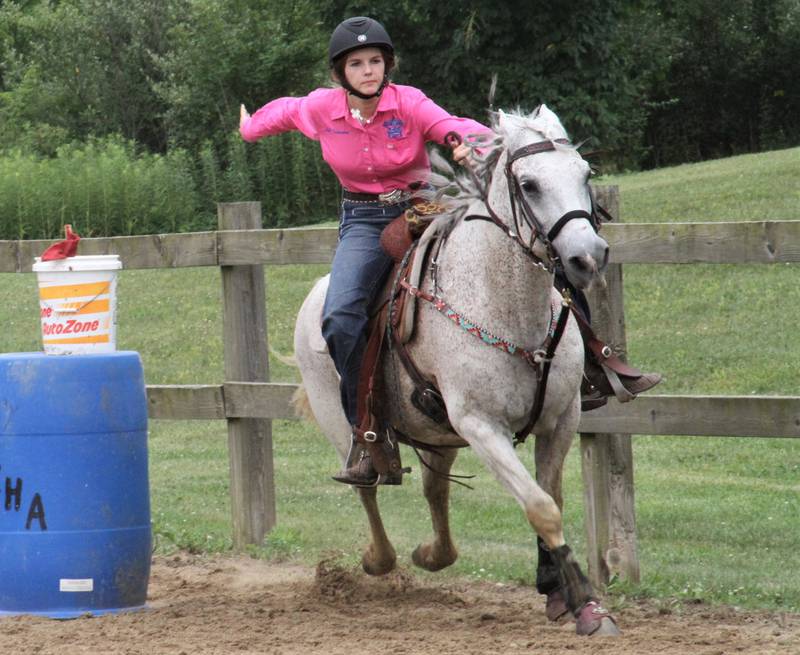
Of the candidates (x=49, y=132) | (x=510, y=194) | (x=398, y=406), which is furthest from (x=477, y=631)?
(x=49, y=132)

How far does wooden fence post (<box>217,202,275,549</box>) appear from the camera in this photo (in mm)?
8125

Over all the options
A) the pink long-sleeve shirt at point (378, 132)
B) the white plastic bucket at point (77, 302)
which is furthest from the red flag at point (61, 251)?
the pink long-sleeve shirt at point (378, 132)

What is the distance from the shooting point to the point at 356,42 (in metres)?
5.96

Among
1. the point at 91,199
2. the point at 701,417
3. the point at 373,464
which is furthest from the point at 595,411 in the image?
the point at 91,199

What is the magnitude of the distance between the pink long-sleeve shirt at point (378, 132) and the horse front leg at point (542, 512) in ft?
4.36

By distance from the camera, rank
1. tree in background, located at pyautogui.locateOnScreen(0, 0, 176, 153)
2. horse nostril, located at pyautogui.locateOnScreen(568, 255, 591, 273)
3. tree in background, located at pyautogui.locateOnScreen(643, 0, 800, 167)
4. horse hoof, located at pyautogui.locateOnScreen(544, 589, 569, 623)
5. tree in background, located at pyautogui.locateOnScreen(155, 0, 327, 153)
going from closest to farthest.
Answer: horse nostril, located at pyautogui.locateOnScreen(568, 255, 591, 273) → horse hoof, located at pyautogui.locateOnScreen(544, 589, 569, 623) → tree in background, located at pyautogui.locateOnScreen(155, 0, 327, 153) → tree in background, located at pyautogui.locateOnScreen(0, 0, 176, 153) → tree in background, located at pyautogui.locateOnScreen(643, 0, 800, 167)

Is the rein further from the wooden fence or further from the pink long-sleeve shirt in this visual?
the wooden fence

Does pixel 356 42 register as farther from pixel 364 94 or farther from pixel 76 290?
pixel 76 290

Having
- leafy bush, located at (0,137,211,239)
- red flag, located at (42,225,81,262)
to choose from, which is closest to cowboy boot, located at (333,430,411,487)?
red flag, located at (42,225,81,262)

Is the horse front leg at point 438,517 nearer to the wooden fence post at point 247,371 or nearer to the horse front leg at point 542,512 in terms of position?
the horse front leg at point 542,512

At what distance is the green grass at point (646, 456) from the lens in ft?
25.7

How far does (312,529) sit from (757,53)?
100ft

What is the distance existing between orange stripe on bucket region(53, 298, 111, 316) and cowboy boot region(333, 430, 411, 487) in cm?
134

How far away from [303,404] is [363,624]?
4.79ft
